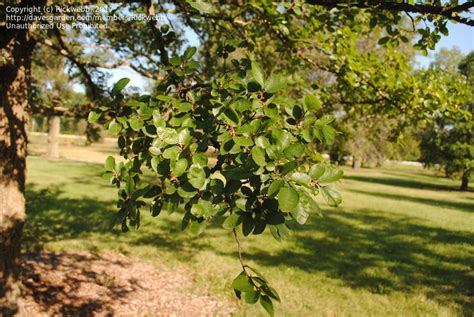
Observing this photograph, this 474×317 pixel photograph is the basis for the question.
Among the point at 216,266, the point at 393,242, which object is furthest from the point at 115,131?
A: the point at 393,242

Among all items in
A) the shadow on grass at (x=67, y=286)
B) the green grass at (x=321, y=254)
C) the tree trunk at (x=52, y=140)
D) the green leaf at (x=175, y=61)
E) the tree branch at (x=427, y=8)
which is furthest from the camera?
the tree trunk at (x=52, y=140)

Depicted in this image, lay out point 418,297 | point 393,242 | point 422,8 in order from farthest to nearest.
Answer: point 393,242
point 418,297
point 422,8

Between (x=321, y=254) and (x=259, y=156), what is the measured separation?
25.0ft

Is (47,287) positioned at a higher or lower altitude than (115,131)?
lower

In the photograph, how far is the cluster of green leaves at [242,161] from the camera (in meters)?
1.38

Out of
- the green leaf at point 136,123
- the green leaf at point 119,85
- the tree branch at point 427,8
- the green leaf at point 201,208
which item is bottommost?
the green leaf at point 201,208

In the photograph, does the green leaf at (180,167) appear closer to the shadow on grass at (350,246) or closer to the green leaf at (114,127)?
the green leaf at (114,127)

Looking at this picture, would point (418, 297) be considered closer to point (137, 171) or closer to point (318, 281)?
point (318, 281)

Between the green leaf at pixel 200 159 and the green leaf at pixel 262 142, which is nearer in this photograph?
the green leaf at pixel 262 142

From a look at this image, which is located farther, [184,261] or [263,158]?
[184,261]

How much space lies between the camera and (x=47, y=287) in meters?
5.33

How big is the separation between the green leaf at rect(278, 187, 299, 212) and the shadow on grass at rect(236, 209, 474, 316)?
5.77 meters

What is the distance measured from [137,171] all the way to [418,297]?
A: 19.5 feet

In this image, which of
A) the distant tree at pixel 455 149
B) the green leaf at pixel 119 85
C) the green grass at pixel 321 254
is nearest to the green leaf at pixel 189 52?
the green leaf at pixel 119 85
